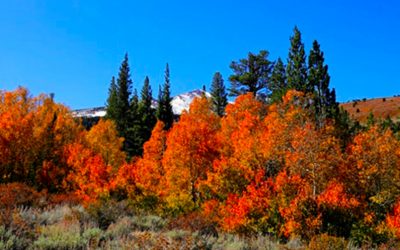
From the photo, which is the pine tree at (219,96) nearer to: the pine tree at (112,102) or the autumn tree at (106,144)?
the pine tree at (112,102)

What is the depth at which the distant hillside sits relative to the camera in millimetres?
114231

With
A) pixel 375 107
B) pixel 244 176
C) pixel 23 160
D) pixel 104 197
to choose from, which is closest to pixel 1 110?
pixel 23 160

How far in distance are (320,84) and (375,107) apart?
314 feet

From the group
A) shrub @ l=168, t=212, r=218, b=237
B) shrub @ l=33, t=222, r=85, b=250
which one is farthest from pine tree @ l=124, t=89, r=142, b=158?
shrub @ l=33, t=222, r=85, b=250

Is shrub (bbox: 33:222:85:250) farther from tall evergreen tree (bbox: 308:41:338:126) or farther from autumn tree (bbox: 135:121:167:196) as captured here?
tall evergreen tree (bbox: 308:41:338:126)

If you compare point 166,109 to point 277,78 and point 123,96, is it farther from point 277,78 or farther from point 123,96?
point 277,78

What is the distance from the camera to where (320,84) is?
134 ft

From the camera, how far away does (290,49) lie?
1743 inches

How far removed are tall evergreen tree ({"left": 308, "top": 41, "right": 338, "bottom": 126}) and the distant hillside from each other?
7465cm

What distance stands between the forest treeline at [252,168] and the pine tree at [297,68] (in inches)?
4.6

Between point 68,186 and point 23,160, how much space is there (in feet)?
23.8

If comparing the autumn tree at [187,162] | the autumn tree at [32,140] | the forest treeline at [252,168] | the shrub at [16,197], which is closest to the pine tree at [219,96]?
the forest treeline at [252,168]

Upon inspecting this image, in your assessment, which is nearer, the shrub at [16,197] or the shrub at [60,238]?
the shrub at [60,238]

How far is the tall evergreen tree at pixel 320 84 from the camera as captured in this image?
39.5 meters
